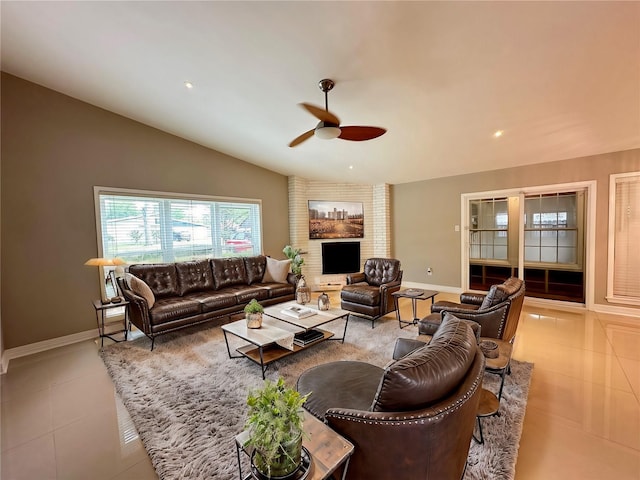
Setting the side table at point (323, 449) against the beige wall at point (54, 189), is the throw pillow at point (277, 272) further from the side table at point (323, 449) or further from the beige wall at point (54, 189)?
the side table at point (323, 449)

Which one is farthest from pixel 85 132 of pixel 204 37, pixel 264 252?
pixel 264 252

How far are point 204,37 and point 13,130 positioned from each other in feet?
9.67

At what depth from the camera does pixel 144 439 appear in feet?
6.44

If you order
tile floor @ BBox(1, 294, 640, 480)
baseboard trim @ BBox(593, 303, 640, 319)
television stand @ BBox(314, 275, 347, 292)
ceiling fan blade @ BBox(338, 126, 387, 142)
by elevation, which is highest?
ceiling fan blade @ BBox(338, 126, 387, 142)

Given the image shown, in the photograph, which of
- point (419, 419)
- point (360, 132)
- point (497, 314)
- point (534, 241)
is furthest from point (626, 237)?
point (419, 419)

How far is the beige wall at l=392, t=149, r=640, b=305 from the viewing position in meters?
4.48

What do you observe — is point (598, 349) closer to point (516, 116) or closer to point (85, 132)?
point (516, 116)

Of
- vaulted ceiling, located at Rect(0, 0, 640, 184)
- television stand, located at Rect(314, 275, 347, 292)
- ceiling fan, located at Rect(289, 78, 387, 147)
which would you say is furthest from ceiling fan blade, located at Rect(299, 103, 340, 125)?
television stand, located at Rect(314, 275, 347, 292)

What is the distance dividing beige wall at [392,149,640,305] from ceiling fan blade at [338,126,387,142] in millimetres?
3803

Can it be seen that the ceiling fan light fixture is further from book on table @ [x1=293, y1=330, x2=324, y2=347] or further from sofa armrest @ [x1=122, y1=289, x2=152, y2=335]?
sofa armrest @ [x1=122, y1=289, x2=152, y2=335]

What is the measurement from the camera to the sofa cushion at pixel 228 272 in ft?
15.7

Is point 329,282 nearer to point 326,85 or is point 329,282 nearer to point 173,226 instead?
point 173,226

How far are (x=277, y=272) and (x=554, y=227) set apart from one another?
5343mm

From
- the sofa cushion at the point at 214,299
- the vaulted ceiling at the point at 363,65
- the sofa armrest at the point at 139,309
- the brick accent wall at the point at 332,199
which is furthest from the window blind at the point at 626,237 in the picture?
the sofa armrest at the point at 139,309
